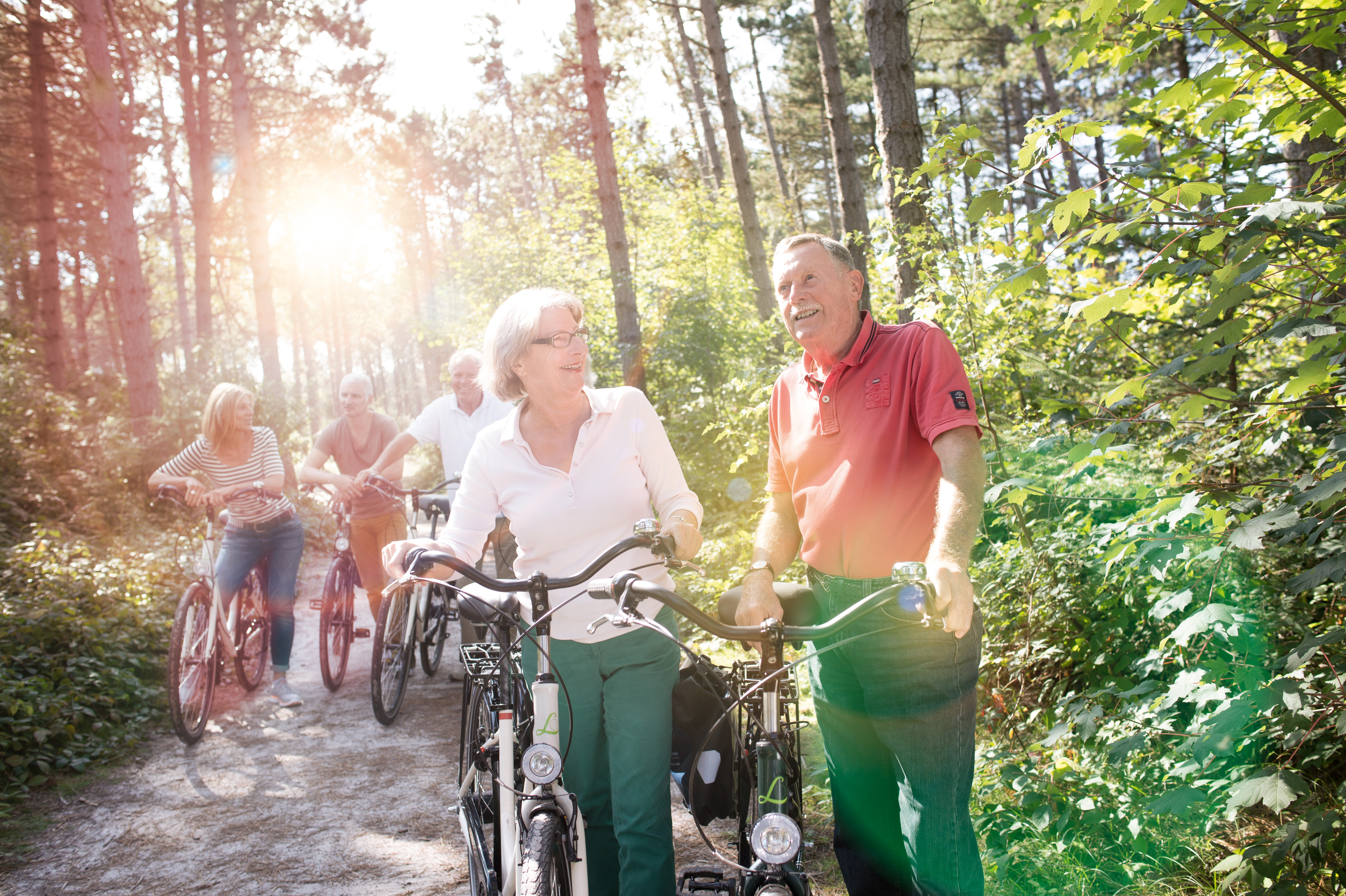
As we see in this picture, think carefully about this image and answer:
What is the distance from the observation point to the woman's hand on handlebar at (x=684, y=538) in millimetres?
2271

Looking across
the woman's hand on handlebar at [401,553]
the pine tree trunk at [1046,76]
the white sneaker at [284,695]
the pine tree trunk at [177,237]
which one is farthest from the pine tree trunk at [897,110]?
the pine tree trunk at [177,237]

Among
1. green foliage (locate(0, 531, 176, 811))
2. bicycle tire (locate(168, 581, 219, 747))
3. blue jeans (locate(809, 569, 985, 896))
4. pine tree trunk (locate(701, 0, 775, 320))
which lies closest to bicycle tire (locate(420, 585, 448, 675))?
bicycle tire (locate(168, 581, 219, 747))

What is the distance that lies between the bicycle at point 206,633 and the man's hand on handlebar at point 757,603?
4417 mm

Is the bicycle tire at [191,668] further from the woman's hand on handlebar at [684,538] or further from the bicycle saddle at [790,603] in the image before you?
the bicycle saddle at [790,603]

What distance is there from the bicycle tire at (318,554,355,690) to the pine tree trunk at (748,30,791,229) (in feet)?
54.4

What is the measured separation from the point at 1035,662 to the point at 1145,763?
897 millimetres

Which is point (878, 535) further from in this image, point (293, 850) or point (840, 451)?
point (293, 850)

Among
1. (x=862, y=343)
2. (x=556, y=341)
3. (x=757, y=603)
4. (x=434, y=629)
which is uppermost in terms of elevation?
(x=556, y=341)

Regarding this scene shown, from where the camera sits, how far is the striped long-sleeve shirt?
18.5ft

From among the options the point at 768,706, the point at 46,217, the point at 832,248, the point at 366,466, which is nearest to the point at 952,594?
the point at 768,706

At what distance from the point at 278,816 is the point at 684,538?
3317 mm

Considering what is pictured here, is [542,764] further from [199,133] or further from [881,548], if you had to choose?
[199,133]

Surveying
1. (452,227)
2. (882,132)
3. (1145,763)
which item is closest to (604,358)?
(882,132)

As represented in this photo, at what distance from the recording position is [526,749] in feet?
7.88
